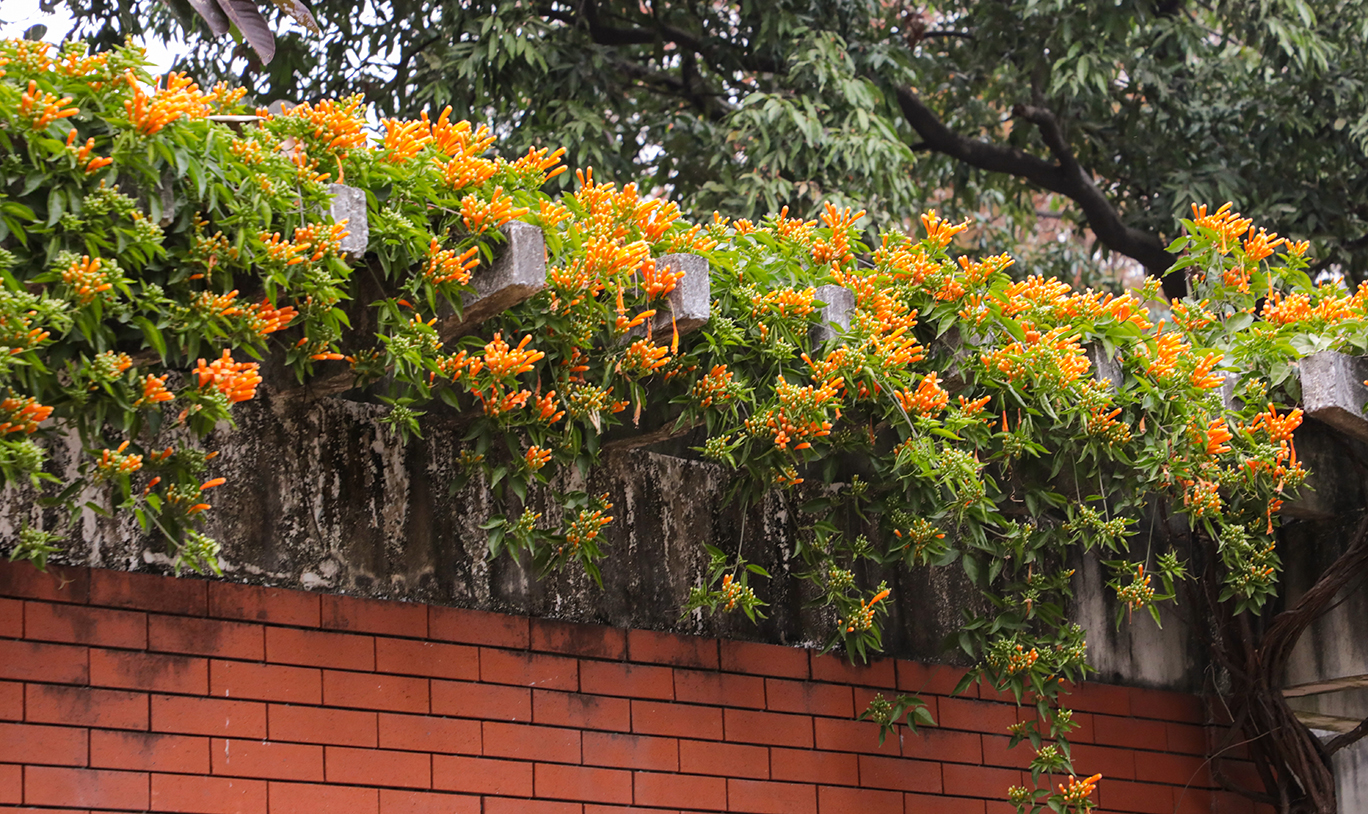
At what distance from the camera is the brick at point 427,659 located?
3697 millimetres

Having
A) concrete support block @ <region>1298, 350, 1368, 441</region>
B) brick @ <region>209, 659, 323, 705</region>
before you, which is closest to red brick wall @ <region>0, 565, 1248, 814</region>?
brick @ <region>209, 659, 323, 705</region>

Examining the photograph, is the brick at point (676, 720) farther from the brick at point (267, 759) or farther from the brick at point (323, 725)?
the brick at point (267, 759)

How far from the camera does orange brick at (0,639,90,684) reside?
10.3 ft

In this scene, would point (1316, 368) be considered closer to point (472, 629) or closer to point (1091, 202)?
point (472, 629)

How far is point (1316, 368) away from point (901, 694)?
5.33 feet

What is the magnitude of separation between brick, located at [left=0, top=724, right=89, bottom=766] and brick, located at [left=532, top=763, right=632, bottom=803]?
117 centimetres

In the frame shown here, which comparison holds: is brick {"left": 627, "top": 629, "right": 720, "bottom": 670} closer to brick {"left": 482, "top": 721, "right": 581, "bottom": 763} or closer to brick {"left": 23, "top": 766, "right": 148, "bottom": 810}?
brick {"left": 482, "top": 721, "right": 581, "bottom": 763}

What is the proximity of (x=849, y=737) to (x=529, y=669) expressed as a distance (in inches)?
44.3

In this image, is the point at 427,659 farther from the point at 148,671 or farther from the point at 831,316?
the point at 831,316

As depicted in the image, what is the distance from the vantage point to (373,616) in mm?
3705

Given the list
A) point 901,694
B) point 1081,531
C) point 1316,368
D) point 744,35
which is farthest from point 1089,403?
point 744,35

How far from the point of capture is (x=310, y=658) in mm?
3574

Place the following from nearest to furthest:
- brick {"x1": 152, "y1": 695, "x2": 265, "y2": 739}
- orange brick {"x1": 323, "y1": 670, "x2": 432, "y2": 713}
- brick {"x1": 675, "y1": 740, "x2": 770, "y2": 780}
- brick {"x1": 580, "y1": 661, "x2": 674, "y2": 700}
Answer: brick {"x1": 152, "y1": 695, "x2": 265, "y2": 739} < orange brick {"x1": 323, "y1": 670, "x2": 432, "y2": 713} < brick {"x1": 580, "y1": 661, "x2": 674, "y2": 700} < brick {"x1": 675, "y1": 740, "x2": 770, "y2": 780}

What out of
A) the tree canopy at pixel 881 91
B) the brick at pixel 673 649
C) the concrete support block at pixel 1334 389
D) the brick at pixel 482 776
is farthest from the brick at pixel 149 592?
the tree canopy at pixel 881 91
